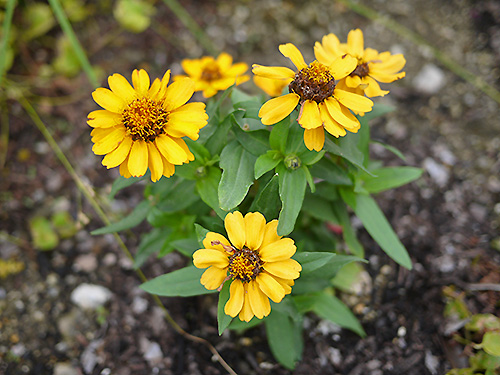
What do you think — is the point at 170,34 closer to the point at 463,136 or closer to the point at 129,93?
the point at 129,93

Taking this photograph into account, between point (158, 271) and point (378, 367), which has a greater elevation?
point (158, 271)

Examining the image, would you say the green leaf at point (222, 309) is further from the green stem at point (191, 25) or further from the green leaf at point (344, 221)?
the green stem at point (191, 25)

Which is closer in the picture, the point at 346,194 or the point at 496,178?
the point at 346,194

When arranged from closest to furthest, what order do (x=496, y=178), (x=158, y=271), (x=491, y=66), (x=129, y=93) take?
1. (x=129, y=93)
2. (x=158, y=271)
3. (x=496, y=178)
4. (x=491, y=66)

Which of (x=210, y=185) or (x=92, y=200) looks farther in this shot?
Result: (x=92, y=200)

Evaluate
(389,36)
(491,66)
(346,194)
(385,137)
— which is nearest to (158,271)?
(346,194)

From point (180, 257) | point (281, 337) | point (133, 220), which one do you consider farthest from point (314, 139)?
point (180, 257)

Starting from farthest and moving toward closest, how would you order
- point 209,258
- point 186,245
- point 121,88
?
point 186,245
point 121,88
point 209,258

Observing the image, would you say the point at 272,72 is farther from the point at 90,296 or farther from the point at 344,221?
the point at 90,296
